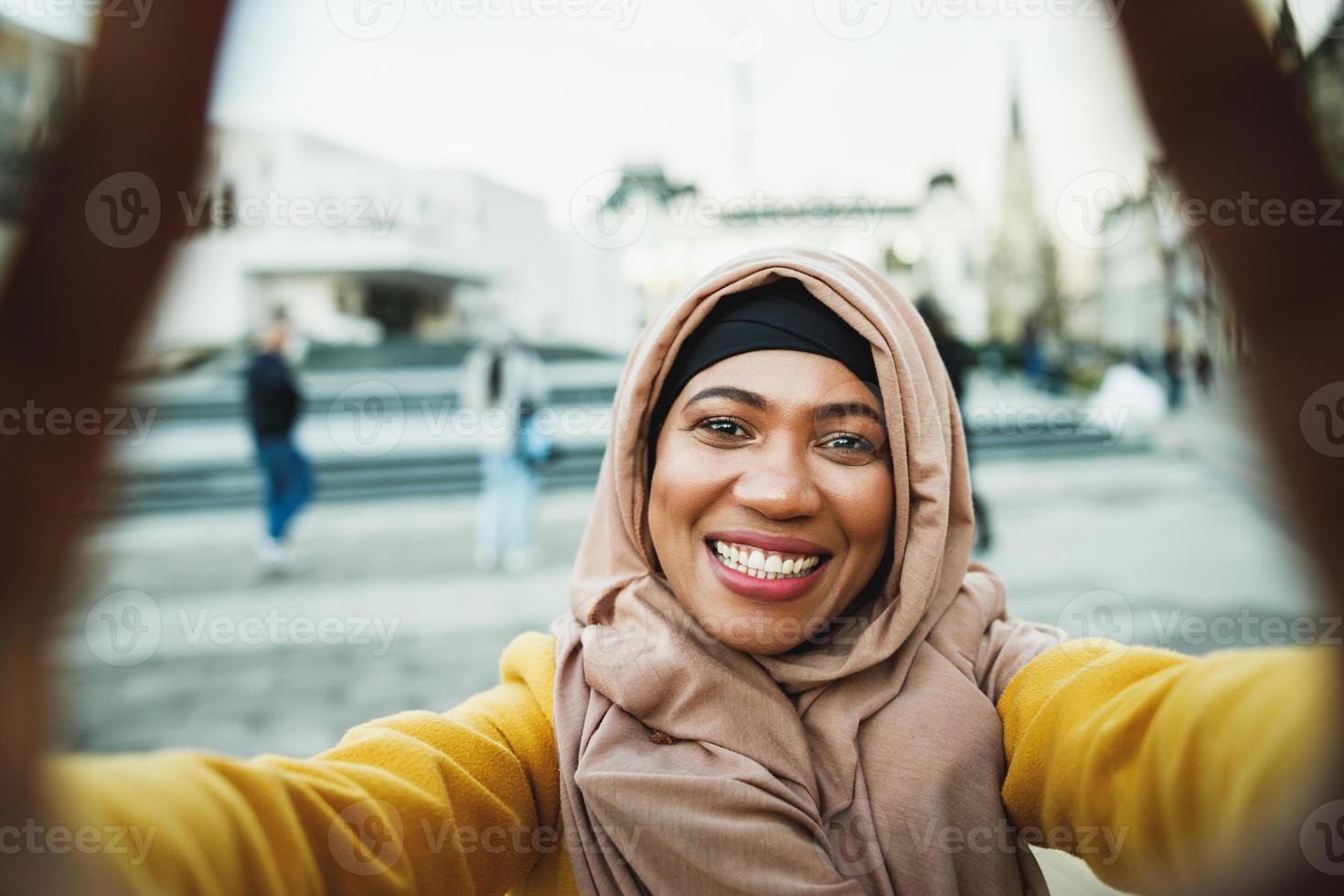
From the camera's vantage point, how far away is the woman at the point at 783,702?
1101 mm

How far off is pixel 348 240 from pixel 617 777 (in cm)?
3928

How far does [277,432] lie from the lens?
6547mm

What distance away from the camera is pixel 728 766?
122 cm

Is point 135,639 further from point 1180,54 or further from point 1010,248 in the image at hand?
point 1010,248

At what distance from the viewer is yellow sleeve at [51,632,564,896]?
768 millimetres

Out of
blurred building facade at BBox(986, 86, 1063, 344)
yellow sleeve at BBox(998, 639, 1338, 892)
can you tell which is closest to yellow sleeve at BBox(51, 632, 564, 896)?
yellow sleeve at BBox(998, 639, 1338, 892)

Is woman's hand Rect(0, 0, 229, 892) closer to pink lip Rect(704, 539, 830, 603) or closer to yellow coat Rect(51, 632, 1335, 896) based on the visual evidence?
yellow coat Rect(51, 632, 1335, 896)

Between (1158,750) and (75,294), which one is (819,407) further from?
(75,294)

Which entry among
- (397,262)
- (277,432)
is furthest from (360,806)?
(397,262)

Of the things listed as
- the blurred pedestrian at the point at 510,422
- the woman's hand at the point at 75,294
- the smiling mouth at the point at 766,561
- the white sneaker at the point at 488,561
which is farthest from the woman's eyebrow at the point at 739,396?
the white sneaker at the point at 488,561

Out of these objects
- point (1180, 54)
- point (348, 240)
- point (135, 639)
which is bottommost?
point (135, 639)

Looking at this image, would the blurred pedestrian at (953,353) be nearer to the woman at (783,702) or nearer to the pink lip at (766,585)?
the woman at (783,702)

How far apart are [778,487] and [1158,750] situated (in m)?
0.62

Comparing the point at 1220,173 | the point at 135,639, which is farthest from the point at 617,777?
the point at 135,639
